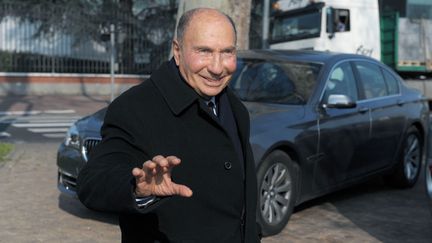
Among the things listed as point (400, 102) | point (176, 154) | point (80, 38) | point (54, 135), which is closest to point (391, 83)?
point (400, 102)

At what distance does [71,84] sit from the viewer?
26.0 meters

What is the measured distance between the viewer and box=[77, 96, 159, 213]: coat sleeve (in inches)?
73.3

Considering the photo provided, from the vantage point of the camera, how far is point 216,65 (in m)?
2.22

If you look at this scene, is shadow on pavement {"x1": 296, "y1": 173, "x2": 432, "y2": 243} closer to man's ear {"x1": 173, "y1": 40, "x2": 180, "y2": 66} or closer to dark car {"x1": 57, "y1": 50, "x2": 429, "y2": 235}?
dark car {"x1": 57, "y1": 50, "x2": 429, "y2": 235}

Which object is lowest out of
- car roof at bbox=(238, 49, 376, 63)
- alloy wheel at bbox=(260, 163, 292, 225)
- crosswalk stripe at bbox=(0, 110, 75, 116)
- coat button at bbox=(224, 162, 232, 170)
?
crosswalk stripe at bbox=(0, 110, 75, 116)

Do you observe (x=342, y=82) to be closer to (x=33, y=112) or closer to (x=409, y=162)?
(x=409, y=162)

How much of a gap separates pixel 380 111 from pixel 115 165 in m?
5.47

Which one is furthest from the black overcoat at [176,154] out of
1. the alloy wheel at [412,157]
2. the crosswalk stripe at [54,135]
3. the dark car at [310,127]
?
the crosswalk stripe at [54,135]

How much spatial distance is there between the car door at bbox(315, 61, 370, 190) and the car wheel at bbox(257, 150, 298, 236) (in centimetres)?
43

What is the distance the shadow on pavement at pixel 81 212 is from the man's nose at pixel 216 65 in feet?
12.6

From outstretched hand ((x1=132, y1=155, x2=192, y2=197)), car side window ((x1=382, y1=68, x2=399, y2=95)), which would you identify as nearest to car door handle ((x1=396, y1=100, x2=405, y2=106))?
car side window ((x1=382, y1=68, x2=399, y2=95))

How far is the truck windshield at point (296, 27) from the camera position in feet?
56.6

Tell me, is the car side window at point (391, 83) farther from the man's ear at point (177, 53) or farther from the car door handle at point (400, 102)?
the man's ear at point (177, 53)

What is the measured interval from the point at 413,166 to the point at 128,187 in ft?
21.7
